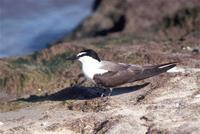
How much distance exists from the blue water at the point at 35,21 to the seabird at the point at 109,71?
11008 millimetres

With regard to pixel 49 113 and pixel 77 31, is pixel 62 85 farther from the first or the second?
pixel 77 31

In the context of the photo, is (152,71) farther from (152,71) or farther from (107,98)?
(107,98)

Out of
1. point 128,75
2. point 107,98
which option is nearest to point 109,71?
point 128,75

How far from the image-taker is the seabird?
12352 millimetres

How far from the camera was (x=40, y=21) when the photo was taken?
28094 millimetres

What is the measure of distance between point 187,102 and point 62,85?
132 inches

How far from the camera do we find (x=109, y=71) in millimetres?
12523

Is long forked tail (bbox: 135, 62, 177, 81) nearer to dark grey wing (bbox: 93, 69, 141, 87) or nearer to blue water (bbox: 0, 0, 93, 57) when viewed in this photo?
dark grey wing (bbox: 93, 69, 141, 87)

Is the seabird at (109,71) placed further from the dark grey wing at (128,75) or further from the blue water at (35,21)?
the blue water at (35,21)

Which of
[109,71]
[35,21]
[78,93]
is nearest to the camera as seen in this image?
[109,71]

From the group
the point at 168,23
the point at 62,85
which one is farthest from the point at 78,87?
the point at 168,23

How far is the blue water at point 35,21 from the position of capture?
1000 inches

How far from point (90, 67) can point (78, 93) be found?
103 centimetres

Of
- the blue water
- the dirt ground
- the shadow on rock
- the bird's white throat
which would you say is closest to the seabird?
the bird's white throat
